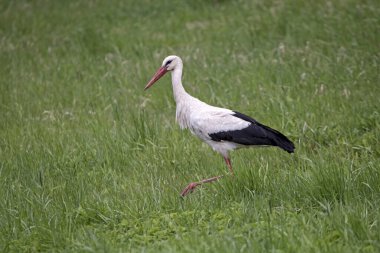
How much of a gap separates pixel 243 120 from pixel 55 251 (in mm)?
2377

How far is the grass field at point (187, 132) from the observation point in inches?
173

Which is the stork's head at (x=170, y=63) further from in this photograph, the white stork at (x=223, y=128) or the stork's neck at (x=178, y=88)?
the white stork at (x=223, y=128)

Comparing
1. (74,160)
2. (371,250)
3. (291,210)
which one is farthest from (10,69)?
(371,250)

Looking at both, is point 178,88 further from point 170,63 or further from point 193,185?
point 193,185

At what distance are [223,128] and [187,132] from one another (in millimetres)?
1004

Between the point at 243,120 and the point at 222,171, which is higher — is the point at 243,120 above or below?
above

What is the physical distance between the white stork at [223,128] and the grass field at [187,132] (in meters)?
0.21

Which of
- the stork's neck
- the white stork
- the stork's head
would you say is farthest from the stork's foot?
the stork's head

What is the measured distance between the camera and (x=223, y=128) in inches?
232

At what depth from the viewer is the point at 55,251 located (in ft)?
14.3

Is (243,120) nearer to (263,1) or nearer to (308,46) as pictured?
(308,46)

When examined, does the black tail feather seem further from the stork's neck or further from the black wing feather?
the stork's neck

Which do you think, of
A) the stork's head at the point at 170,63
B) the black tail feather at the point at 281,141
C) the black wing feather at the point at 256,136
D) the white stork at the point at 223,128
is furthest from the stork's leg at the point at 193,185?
the stork's head at the point at 170,63

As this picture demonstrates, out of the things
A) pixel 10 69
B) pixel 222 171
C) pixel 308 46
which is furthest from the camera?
pixel 10 69
